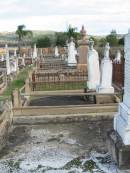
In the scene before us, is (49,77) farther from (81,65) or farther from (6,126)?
(6,126)

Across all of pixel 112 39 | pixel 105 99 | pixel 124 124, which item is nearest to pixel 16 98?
pixel 105 99

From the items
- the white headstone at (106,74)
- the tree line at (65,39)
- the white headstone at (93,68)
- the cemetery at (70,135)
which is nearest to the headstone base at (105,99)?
the cemetery at (70,135)

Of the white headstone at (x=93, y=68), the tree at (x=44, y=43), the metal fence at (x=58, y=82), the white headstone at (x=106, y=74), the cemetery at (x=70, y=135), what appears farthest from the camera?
the tree at (x=44, y=43)

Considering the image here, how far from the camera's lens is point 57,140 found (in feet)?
21.7

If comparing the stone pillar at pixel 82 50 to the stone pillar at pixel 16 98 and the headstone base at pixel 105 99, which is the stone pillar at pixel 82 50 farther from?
the stone pillar at pixel 16 98

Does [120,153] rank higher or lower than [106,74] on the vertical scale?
lower

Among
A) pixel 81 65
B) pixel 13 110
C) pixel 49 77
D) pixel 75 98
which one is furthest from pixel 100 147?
pixel 81 65

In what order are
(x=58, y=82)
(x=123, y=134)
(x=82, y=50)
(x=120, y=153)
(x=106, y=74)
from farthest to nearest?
(x=82, y=50) → (x=58, y=82) → (x=106, y=74) → (x=123, y=134) → (x=120, y=153)

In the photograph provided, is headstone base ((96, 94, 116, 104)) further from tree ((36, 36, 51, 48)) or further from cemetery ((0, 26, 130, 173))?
tree ((36, 36, 51, 48))

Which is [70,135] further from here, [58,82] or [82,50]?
[82,50]

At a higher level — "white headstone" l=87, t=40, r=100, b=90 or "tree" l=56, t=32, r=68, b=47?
"tree" l=56, t=32, r=68, b=47

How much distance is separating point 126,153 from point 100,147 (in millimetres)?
1279

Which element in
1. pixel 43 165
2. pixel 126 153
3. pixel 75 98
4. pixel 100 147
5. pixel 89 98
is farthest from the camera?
pixel 75 98

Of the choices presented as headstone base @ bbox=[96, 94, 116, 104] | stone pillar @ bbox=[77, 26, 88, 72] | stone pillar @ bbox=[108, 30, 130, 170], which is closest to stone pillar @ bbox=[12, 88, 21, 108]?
headstone base @ bbox=[96, 94, 116, 104]
